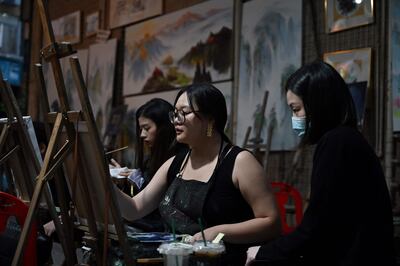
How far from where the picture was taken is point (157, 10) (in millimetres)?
5277

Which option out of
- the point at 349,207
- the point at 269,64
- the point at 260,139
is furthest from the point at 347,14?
the point at 349,207

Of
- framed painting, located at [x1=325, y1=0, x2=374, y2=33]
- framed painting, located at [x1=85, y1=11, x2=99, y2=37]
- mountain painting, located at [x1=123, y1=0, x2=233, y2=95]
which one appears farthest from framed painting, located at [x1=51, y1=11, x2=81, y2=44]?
framed painting, located at [x1=325, y1=0, x2=374, y2=33]

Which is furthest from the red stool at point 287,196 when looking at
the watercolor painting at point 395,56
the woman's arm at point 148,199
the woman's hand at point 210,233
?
the woman's hand at point 210,233

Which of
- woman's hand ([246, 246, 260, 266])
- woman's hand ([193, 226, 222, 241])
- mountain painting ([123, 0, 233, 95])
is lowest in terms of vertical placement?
woman's hand ([246, 246, 260, 266])

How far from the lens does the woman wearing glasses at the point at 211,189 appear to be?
1853 mm

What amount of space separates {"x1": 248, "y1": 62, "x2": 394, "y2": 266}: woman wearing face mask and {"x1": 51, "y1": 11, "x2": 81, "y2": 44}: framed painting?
522cm

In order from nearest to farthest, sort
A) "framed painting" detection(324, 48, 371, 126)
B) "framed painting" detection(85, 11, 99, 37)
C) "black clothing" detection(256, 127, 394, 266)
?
"black clothing" detection(256, 127, 394, 266) → "framed painting" detection(324, 48, 371, 126) → "framed painting" detection(85, 11, 99, 37)

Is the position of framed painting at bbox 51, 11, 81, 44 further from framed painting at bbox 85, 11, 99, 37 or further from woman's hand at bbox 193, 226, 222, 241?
woman's hand at bbox 193, 226, 222, 241

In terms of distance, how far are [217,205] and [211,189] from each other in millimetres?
62

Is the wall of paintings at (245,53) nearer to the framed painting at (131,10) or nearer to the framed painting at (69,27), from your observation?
the framed painting at (131,10)

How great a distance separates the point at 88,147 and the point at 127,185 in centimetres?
88

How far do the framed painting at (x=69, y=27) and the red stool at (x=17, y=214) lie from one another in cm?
435

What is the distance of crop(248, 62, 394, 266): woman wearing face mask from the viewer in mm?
1447

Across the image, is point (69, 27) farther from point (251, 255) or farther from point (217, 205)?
point (251, 255)
